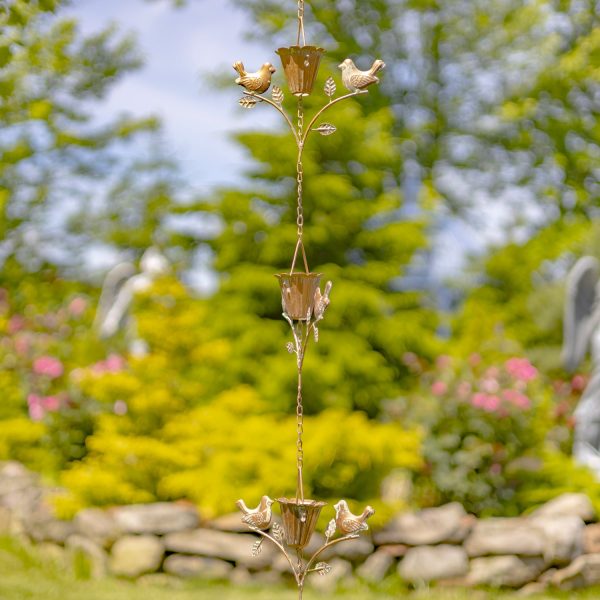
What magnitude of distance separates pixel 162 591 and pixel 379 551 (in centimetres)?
157

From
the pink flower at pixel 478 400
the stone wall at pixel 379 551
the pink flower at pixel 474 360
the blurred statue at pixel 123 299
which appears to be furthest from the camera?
the blurred statue at pixel 123 299

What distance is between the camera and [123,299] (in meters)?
11.9

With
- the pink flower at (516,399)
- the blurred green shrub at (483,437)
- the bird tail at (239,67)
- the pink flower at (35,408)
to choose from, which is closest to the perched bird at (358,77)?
the bird tail at (239,67)

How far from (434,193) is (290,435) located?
10841 millimetres

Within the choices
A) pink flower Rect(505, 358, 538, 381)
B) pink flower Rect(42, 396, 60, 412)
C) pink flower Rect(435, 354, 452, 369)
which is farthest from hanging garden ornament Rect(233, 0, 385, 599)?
pink flower Rect(42, 396, 60, 412)

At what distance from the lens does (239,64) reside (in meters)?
3.28

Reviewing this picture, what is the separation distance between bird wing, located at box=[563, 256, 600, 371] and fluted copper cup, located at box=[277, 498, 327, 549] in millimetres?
5563

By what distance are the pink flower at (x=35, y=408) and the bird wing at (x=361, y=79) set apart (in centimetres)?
667

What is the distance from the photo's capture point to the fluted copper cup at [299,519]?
3.16 m

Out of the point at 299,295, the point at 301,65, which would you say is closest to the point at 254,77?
the point at 301,65

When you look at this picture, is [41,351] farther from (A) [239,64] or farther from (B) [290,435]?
(A) [239,64]

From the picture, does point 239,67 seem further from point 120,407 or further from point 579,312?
point 579,312

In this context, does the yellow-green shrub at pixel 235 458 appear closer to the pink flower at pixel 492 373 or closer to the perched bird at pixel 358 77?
the pink flower at pixel 492 373

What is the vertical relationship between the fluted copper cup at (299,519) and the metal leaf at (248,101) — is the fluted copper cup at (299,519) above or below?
below
